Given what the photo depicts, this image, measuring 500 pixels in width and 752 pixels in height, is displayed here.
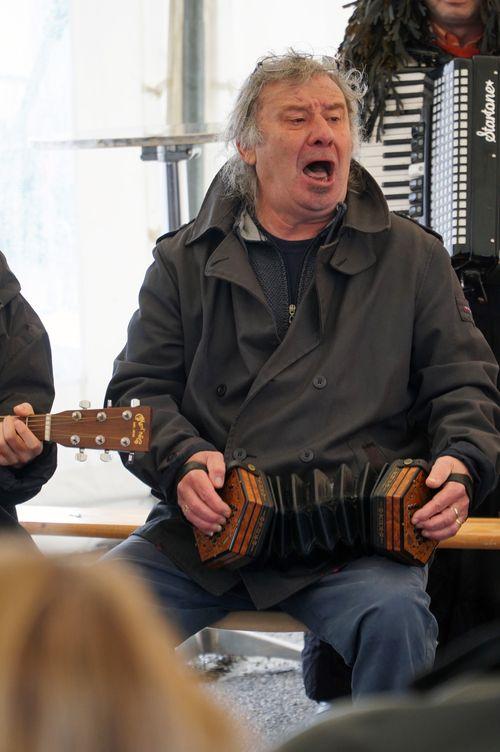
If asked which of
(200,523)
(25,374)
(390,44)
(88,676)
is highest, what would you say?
(390,44)

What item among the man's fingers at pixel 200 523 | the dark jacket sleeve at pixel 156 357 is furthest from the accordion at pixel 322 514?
the dark jacket sleeve at pixel 156 357

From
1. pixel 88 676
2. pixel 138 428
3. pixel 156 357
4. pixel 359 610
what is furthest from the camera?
pixel 156 357

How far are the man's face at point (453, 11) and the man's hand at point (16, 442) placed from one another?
182cm

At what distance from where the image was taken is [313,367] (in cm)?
259

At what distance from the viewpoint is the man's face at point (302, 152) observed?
273 centimetres

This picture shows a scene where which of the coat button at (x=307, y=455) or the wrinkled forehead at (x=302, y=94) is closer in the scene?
the coat button at (x=307, y=455)

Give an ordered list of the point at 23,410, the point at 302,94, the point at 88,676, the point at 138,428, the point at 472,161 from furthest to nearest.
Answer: the point at 472,161
the point at 302,94
the point at 23,410
the point at 138,428
the point at 88,676

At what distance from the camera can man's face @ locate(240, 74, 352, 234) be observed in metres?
2.73

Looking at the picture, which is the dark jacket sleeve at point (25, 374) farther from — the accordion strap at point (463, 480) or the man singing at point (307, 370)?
the accordion strap at point (463, 480)

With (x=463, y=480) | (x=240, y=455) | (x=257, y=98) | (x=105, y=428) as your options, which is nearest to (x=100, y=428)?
(x=105, y=428)

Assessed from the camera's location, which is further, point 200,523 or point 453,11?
point 453,11

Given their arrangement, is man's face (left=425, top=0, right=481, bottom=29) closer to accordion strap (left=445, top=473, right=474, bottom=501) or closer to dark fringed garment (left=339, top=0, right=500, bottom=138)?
dark fringed garment (left=339, top=0, right=500, bottom=138)

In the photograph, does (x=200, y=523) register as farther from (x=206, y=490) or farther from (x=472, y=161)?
(x=472, y=161)

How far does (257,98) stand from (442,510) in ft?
3.81
